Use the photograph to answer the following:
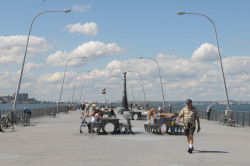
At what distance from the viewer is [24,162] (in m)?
11.0

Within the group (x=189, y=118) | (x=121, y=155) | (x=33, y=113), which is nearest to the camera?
(x=121, y=155)

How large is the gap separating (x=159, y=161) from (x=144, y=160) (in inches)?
17.6

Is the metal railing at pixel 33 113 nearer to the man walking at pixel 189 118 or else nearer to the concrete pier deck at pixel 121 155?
the concrete pier deck at pixel 121 155

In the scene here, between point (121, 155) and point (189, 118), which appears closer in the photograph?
point (121, 155)

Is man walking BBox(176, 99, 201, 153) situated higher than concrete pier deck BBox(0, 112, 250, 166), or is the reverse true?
man walking BBox(176, 99, 201, 153)

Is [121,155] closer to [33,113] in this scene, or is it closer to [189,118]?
[189,118]

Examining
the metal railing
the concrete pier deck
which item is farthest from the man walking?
the metal railing

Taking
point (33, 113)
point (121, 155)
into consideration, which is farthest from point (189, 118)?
point (33, 113)

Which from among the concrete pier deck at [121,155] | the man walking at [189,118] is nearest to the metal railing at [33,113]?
the concrete pier deck at [121,155]

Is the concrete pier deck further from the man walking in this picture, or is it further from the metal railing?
the metal railing

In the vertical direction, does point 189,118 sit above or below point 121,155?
above

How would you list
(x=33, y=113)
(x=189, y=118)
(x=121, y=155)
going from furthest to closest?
(x=33, y=113) → (x=189, y=118) → (x=121, y=155)

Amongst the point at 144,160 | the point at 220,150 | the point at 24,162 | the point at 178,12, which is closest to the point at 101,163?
the point at 144,160

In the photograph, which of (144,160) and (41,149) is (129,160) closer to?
(144,160)
